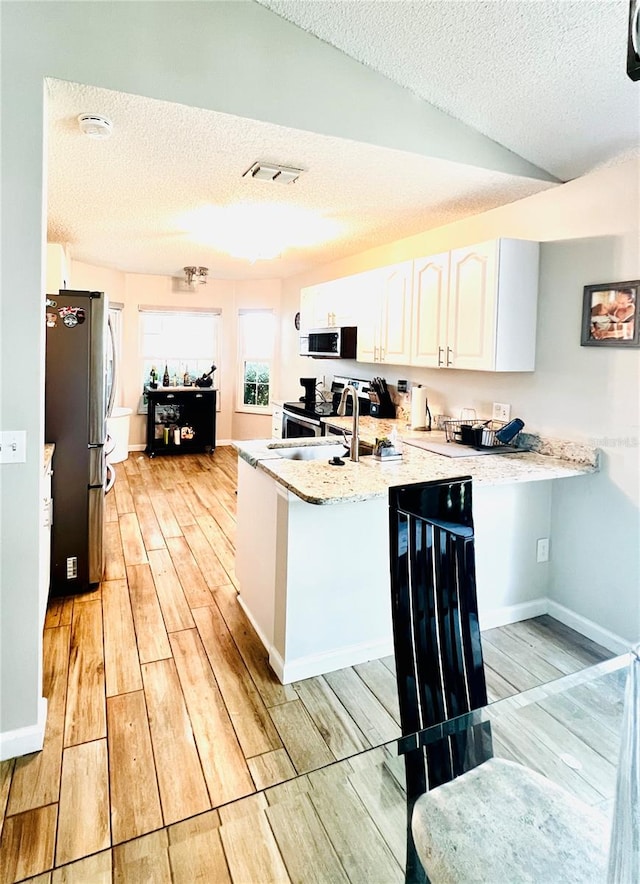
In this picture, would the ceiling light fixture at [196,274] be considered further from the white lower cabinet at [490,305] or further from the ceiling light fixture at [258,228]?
the white lower cabinet at [490,305]

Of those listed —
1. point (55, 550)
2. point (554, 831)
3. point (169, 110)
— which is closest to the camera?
point (554, 831)

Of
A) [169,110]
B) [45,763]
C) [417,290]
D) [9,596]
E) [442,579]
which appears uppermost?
[169,110]

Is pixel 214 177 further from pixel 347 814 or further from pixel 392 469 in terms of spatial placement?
pixel 347 814

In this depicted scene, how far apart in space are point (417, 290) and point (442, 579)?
102 inches

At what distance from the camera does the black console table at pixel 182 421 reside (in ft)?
22.9

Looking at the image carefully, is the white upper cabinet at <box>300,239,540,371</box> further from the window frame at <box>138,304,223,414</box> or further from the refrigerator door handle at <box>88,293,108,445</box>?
the window frame at <box>138,304,223,414</box>

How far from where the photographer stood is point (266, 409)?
7625 millimetres

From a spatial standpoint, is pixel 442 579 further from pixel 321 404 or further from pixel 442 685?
pixel 321 404

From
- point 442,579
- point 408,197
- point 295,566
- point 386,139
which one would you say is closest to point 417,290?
point 408,197

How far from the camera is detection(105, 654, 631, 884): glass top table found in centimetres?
100

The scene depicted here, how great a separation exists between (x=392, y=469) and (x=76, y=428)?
185cm

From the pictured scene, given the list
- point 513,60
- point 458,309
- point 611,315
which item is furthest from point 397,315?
point 513,60

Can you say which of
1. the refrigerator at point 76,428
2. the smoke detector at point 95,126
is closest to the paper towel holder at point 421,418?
→ the refrigerator at point 76,428

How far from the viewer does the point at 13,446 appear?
1830mm
